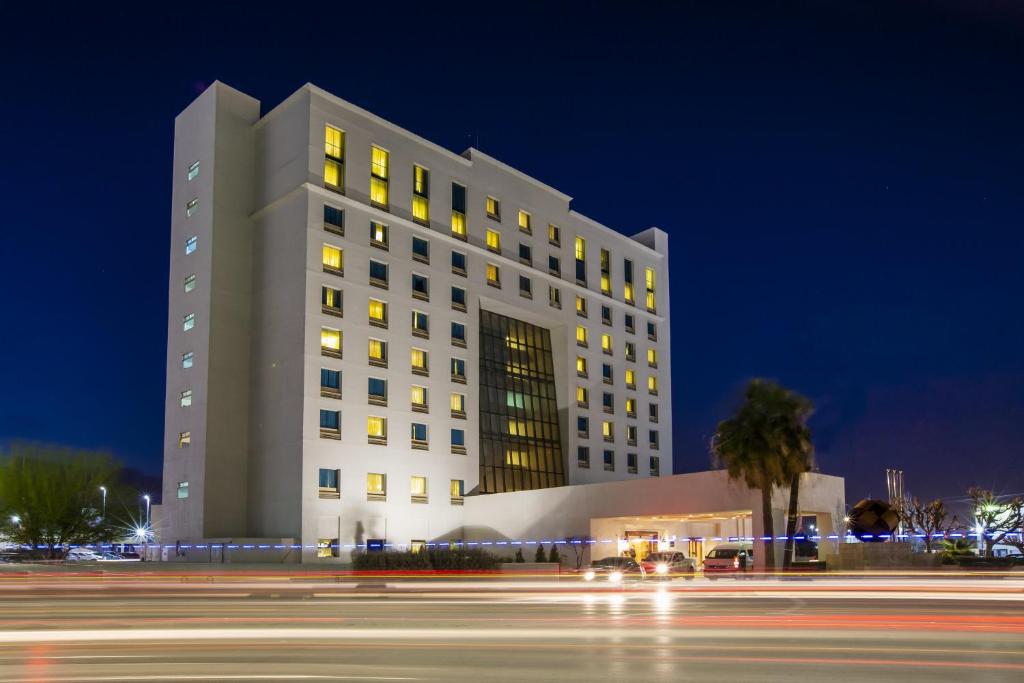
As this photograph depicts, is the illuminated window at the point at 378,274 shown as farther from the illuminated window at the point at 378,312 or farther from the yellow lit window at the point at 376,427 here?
the yellow lit window at the point at 376,427

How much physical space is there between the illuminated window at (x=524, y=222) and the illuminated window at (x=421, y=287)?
10700 mm

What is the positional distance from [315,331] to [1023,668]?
4730 centimetres

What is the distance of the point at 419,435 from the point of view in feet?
198

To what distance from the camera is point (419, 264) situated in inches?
2448

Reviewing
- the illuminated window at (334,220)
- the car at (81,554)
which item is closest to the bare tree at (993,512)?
the illuminated window at (334,220)

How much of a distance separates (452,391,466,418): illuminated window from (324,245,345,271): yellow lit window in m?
11.6

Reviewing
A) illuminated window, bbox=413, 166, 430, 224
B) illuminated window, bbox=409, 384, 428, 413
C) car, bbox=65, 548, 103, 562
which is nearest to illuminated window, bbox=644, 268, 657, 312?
illuminated window, bbox=413, 166, 430, 224

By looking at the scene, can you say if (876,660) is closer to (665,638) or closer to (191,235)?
(665,638)

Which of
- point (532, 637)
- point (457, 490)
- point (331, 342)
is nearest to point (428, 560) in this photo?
point (457, 490)

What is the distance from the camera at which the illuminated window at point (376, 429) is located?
57719 millimetres

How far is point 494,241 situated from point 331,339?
635 inches

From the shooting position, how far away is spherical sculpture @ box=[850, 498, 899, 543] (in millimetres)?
21953

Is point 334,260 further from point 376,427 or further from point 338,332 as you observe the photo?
point 376,427

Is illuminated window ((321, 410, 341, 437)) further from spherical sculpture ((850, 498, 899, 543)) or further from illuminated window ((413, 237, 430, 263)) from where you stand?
spherical sculpture ((850, 498, 899, 543))
